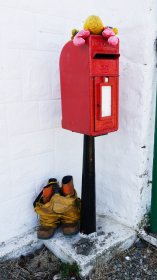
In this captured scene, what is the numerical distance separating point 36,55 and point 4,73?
267mm

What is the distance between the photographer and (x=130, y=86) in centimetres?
201

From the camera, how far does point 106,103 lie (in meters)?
1.72

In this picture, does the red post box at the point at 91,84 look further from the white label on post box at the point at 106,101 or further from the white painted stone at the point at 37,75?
the white painted stone at the point at 37,75

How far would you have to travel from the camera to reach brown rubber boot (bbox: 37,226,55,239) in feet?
6.71

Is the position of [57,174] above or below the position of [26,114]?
below

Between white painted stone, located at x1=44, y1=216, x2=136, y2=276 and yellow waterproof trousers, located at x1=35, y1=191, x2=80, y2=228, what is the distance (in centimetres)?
12

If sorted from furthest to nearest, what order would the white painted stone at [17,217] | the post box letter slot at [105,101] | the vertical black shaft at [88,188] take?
the white painted stone at [17,217]
the vertical black shaft at [88,188]
the post box letter slot at [105,101]

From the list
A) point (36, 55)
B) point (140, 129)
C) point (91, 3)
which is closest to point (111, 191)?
point (140, 129)

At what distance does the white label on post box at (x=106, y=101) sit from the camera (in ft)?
5.54

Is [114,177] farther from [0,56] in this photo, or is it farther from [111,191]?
[0,56]

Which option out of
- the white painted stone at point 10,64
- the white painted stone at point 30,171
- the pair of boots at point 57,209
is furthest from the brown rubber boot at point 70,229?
the white painted stone at point 10,64

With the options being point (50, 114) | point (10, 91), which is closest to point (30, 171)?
point (50, 114)

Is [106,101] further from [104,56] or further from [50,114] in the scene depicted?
[50,114]

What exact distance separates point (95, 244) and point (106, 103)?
0.96 m
